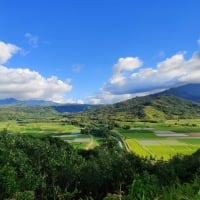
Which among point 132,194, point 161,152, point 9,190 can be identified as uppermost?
point 132,194

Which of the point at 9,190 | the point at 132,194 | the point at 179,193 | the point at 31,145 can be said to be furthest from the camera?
the point at 31,145

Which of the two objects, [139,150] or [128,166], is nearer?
[128,166]

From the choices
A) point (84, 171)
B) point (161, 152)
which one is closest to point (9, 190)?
point (84, 171)

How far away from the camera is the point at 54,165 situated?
129 feet

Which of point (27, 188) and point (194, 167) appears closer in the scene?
point (27, 188)

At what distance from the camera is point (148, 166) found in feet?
145

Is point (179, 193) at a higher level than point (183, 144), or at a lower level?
higher

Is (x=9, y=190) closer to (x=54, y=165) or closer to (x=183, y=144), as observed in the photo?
(x=54, y=165)

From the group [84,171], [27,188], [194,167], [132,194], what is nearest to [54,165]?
[84,171]

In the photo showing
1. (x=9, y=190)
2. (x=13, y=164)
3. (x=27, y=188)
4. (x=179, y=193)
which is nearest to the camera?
(x=179, y=193)

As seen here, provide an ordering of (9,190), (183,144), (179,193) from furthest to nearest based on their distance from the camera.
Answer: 1. (183,144)
2. (9,190)
3. (179,193)

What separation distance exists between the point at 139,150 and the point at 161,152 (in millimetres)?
5784

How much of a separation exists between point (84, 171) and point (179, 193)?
36149mm

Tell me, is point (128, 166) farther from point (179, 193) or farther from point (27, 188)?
point (179, 193)
